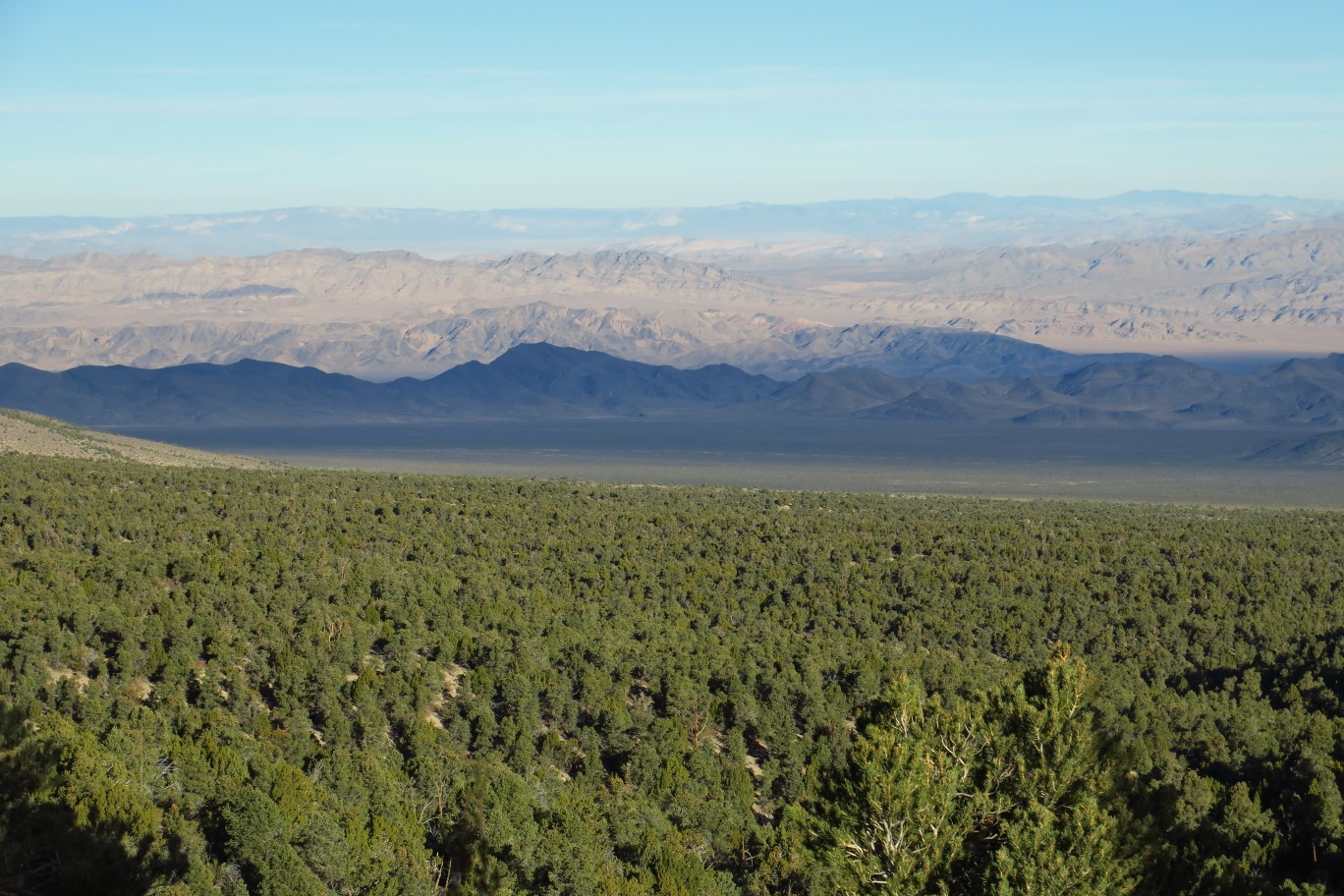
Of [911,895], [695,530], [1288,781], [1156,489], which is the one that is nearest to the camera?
[911,895]

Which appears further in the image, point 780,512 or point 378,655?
point 780,512

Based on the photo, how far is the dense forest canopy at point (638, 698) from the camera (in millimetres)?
20203

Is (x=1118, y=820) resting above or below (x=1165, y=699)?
above

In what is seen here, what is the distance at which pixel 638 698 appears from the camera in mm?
40750

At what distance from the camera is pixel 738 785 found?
116 ft

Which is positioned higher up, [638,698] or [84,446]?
[84,446]

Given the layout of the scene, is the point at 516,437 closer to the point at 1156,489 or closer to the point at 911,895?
the point at 1156,489

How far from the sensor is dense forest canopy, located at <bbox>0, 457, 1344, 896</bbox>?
20203mm

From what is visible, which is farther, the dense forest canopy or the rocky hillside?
the rocky hillside

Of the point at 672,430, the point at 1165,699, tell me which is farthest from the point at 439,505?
the point at 672,430

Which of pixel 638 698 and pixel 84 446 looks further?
pixel 84 446

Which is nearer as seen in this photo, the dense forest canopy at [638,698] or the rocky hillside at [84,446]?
the dense forest canopy at [638,698]

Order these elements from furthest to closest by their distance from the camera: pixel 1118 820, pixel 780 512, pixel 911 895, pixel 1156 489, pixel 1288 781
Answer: pixel 1156 489 < pixel 780 512 < pixel 1288 781 < pixel 1118 820 < pixel 911 895

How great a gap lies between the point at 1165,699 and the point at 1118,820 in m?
23.4
